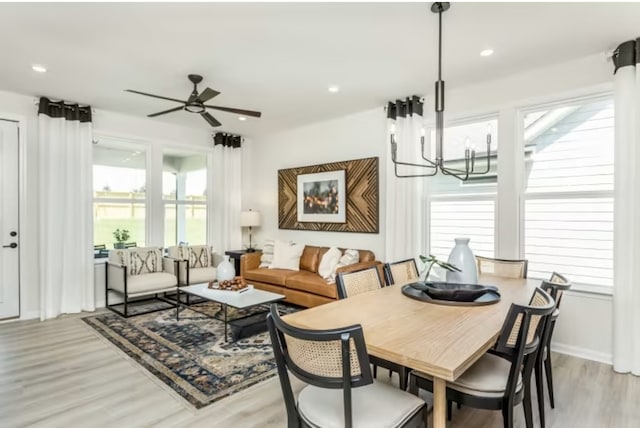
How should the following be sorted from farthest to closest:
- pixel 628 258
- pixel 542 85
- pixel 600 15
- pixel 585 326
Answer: pixel 542 85 → pixel 585 326 → pixel 628 258 → pixel 600 15

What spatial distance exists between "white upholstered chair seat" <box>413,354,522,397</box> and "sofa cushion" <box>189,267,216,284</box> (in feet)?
12.9

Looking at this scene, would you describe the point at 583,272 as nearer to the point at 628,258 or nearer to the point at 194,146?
the point at 628,258

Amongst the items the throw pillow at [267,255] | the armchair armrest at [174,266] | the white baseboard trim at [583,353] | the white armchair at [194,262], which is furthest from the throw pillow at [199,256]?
the white baseboard trim at [583,353]

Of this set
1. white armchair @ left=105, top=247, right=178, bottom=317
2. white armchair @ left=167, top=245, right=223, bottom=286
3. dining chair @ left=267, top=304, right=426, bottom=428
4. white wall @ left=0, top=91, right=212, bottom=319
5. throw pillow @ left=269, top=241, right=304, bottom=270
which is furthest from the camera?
throw pillow @ left=269, top=241, right=304, bottom=270

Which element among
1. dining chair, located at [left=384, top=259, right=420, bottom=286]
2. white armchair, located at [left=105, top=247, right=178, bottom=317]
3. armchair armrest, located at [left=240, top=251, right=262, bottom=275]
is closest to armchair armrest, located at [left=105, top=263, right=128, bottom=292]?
white armchair, located at [left=105, top=247, right=178, bottom=317]

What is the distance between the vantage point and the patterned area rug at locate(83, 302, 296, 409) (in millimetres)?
2701

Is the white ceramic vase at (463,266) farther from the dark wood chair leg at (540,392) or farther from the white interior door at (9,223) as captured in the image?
the white interior door at (9,223)

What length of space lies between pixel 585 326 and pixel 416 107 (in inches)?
111

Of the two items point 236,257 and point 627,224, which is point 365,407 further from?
point 236,257

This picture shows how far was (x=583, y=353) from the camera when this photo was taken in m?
3.26

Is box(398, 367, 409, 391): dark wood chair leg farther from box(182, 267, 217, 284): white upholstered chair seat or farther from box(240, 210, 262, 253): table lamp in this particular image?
box(240, 210, 262, 253): table lamp

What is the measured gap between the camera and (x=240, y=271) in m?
5.60

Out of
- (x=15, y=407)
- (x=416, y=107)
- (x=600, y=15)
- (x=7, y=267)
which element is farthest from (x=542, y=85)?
(x=7, y=267)

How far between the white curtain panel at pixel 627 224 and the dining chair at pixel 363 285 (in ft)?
6.59
